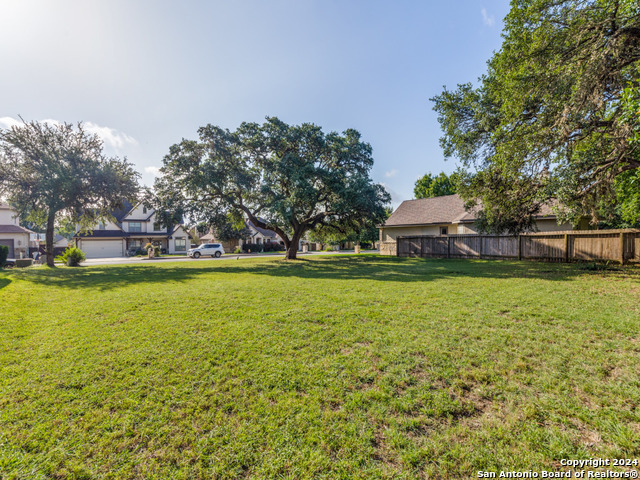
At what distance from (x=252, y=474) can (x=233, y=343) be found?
230 centimetres

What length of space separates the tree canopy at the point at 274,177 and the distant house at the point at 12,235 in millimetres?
20963

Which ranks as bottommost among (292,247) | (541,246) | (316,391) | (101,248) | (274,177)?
(316,391)

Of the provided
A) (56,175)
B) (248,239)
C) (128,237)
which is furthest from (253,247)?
(56,175)

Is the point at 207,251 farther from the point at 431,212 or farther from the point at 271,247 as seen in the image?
the point at 431,212

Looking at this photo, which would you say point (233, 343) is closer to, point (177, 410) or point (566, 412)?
point (177, 410)

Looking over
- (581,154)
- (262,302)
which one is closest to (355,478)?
(262,302)

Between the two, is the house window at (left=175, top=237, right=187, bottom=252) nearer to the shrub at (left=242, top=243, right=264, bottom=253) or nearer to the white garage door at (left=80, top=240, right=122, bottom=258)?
the white garage door at (left=80, top=240, right=122, bottom=258)

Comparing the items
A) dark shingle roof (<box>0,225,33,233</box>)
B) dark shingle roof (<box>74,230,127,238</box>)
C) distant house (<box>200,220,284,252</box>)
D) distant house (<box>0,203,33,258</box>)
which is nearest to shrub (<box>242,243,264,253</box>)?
distant house (<box>200,220,284,252</box>)

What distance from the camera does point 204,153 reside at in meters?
18.6

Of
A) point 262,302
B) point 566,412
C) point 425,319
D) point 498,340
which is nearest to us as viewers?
point 566,412

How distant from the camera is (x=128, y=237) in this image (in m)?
A: 36.8

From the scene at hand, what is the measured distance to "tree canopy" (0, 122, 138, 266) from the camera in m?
15.4

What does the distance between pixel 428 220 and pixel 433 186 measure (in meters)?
20.0

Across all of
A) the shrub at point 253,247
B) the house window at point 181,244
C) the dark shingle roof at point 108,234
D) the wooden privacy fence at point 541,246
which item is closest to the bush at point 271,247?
the shrub at point 253,247
